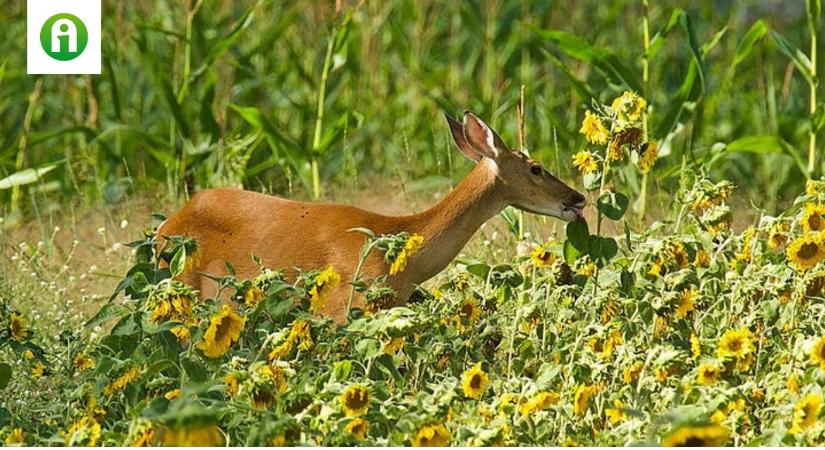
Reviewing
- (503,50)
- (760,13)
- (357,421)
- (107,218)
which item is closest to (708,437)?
(357,421)

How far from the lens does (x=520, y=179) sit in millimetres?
5250

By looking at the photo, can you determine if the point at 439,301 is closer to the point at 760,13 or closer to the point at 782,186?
the point at 782,186

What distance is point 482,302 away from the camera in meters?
4.92

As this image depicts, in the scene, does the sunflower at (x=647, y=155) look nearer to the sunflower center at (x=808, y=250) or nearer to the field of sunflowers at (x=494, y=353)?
the field of sunflowers at (x=494, y=353)

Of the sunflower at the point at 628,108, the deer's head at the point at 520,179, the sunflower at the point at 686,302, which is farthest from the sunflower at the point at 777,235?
the deer's head at the point at 520,179

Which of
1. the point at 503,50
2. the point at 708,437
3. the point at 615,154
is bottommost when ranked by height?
the point at 708,437

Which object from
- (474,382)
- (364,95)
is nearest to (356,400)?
(474,382)

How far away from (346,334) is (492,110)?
409 cm

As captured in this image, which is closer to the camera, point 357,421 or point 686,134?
point 357,421

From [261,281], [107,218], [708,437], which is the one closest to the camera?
[708,437]

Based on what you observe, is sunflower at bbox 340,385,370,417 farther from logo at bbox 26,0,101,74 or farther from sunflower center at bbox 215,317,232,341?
logo at bbox 26,0,101,74

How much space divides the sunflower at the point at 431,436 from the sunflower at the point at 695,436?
477 mm

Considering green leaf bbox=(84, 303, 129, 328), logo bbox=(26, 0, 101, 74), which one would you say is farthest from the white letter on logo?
green leaf bbox=(84, 303, 129, 328)

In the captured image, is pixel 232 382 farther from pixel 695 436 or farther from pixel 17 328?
pixel 695 436
